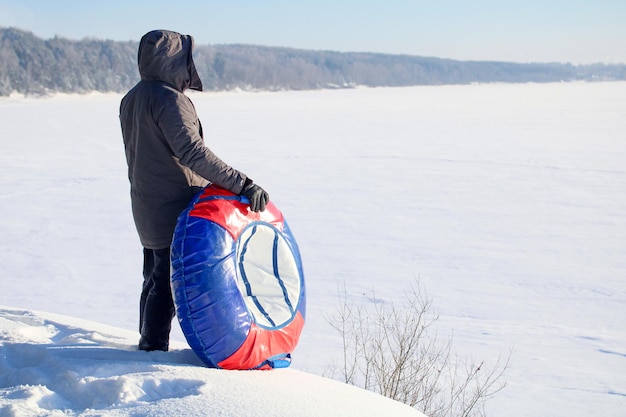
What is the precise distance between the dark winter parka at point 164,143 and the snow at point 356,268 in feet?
1.82

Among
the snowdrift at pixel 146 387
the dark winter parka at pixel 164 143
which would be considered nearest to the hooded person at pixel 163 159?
the dark winter parka at pixel 164 143

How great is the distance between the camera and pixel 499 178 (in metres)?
12.4

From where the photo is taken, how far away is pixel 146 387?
→ 214 cm

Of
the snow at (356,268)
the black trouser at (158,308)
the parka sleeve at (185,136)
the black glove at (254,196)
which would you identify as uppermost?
the parka sleeve at (185,136)

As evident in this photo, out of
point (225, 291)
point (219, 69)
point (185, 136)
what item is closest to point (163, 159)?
point (185, 136)

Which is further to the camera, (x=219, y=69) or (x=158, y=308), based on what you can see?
(x=219, y=69)

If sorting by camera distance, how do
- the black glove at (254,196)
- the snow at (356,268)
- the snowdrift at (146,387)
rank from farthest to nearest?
1. the black glove at (254,196)
2. the snow at (356,268)
3. the snowdrift at (146,387)

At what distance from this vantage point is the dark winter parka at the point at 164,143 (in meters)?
2.46

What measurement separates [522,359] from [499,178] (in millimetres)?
7934

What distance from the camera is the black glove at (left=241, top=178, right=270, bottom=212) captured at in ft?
8.54

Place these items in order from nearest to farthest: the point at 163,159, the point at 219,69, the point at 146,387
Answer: the point at 146,387
the point at 163,159
the point at 219,69

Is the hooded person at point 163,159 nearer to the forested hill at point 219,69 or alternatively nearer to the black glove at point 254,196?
the black glove at point 254,196

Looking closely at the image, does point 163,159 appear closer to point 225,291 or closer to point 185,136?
point 185,136

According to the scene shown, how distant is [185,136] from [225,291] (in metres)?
0.58
